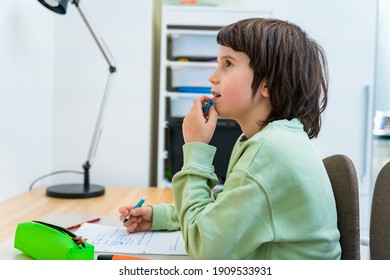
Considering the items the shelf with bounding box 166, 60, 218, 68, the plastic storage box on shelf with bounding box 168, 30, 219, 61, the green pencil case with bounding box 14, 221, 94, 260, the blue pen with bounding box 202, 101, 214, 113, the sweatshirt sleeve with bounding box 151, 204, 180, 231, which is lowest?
the sweatshirt sleeve with bounding box 151, 204, 180, 231

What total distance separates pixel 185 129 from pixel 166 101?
3.50 ft

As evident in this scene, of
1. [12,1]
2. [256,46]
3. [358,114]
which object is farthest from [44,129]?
[358,114]

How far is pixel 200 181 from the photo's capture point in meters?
0.72

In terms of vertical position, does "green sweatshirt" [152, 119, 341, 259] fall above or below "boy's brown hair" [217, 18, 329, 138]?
below

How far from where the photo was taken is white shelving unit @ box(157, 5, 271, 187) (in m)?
1.73

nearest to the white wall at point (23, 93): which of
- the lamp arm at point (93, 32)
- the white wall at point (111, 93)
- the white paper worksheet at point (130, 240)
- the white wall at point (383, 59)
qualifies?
the white wall at point (111, 93)

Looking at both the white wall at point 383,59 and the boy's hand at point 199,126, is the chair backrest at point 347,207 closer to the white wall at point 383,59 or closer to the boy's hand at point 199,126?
the boy's hand at point 199,126

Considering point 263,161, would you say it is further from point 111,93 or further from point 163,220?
point 111,93

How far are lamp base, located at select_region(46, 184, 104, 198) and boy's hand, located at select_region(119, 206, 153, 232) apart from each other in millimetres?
527

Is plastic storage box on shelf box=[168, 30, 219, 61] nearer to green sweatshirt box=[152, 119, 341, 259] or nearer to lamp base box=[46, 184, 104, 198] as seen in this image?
lamp base box=[46, 184, 104, 198]

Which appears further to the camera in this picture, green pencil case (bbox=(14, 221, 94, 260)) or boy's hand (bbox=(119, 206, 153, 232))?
boy's hand (bbox=(119, 206, 153, 232))

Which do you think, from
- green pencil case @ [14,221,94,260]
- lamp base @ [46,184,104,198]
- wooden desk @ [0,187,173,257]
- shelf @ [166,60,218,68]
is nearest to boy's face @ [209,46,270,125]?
green pencil case @ [14,221,94,260]

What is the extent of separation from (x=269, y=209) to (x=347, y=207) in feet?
0.58
